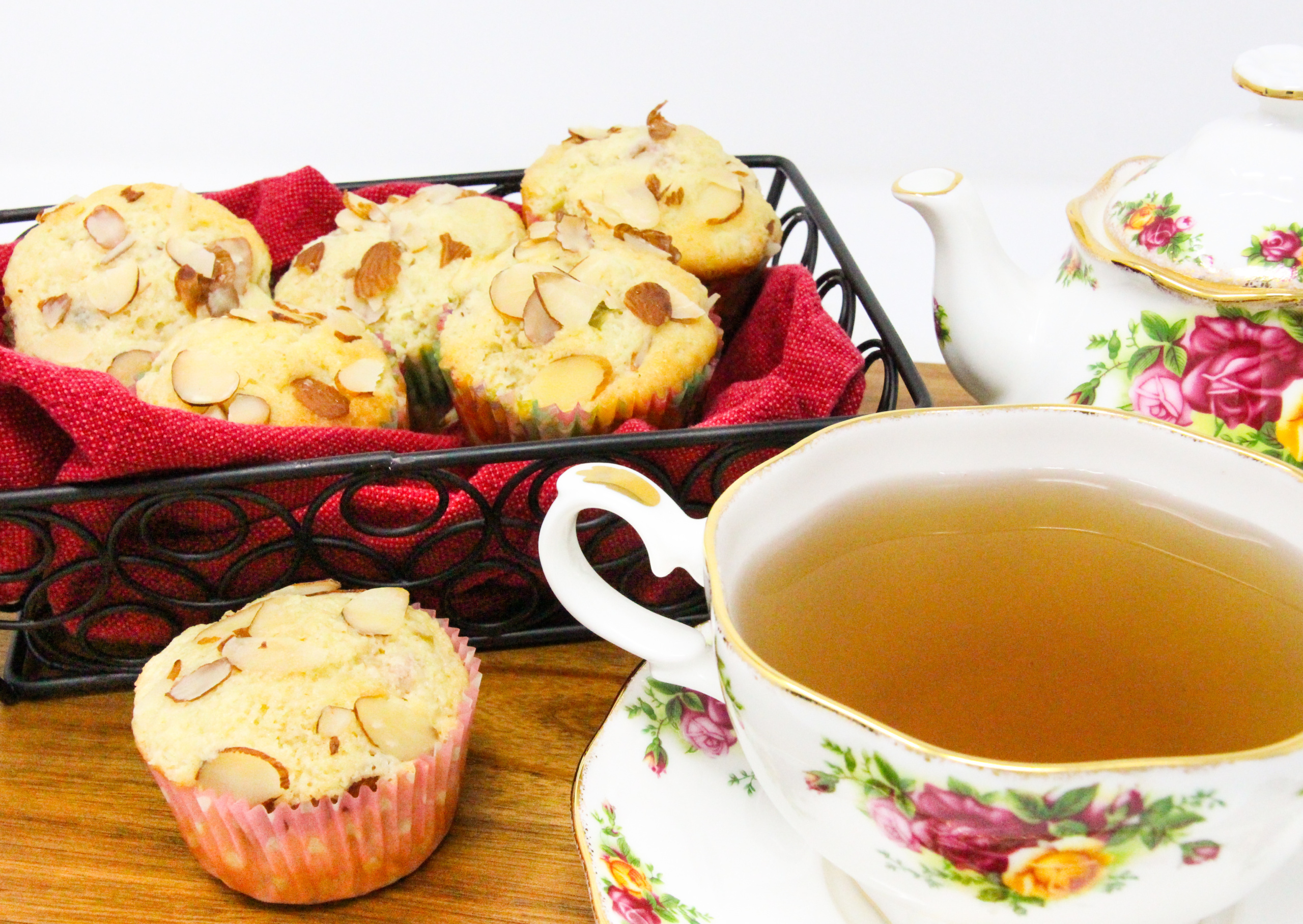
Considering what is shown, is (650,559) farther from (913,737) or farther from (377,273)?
(377,273)

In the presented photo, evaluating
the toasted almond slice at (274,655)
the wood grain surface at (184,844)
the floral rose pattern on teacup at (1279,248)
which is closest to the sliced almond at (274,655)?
the toasted almond slice at (274,655)

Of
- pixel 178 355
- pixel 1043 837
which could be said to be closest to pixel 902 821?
pixel 1043 837

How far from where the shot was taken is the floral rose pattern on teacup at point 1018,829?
17.7 inches

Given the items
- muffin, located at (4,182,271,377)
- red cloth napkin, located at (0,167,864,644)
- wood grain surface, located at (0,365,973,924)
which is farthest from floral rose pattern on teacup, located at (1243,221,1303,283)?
muffin, located at (4,182,271,377)

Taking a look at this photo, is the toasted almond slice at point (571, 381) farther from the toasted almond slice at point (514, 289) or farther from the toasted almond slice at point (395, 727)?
the toasted almond slice at point (395, 727)

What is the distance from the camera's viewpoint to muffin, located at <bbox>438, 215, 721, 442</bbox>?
0.84 m

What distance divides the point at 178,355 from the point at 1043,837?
0.62 m

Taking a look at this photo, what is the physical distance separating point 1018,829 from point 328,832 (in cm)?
35

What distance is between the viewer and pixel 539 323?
2.81 feet

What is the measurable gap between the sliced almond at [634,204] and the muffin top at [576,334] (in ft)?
0.27

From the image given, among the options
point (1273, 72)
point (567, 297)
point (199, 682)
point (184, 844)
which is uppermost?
point (1273, 72)

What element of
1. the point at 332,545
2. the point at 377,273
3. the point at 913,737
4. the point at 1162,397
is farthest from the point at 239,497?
the point at 1162,397

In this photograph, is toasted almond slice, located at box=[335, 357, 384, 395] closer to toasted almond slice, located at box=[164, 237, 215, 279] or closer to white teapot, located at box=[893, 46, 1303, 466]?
toasted almond slice, located at box=[164, 237, 215, 279]

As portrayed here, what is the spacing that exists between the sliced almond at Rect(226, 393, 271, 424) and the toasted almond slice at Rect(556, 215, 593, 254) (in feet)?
0.83
